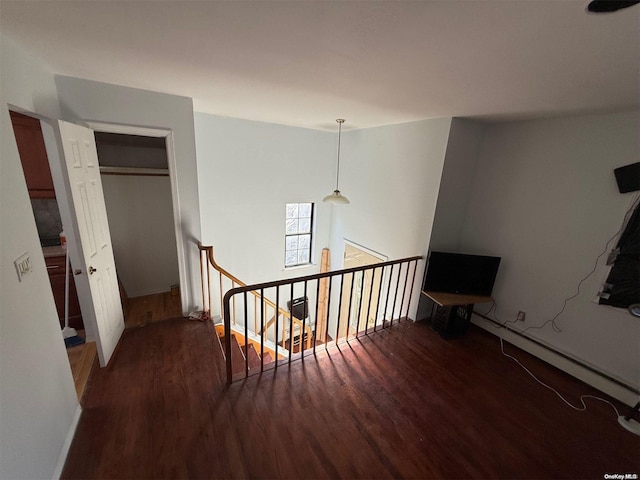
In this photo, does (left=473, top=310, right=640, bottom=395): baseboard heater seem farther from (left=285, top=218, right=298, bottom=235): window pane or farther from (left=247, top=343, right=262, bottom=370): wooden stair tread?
(left=285, top=218, right=298, bottom=235): window pane

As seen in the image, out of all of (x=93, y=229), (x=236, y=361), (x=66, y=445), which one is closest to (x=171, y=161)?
(x=93, y=229)

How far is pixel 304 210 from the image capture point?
4941 millimetres

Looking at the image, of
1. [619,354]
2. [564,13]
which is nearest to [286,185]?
[564,13]

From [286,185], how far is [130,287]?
9.07 ft

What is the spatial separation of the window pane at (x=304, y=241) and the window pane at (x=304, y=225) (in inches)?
4.8

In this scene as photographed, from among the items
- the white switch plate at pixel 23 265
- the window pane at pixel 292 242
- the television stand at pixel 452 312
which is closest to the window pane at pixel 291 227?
the window pane at pixel 292 242

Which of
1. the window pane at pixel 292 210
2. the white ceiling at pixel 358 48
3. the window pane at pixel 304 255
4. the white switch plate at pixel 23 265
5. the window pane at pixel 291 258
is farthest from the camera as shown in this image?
the window pane at pixel 304 255

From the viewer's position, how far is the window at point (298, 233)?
4.85 meters

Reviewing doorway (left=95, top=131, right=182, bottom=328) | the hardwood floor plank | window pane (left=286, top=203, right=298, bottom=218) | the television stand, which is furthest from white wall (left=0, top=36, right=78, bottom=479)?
window pane (left=286, top=203, right=298, bottom=218)

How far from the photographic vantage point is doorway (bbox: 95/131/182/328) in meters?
3.34

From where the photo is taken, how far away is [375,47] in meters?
1.18

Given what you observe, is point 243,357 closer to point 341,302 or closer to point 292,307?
point 292,307

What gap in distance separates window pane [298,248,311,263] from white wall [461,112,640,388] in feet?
10.1

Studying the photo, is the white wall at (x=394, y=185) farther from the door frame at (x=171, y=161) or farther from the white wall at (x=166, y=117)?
the door frame at (x=171, y=161)
